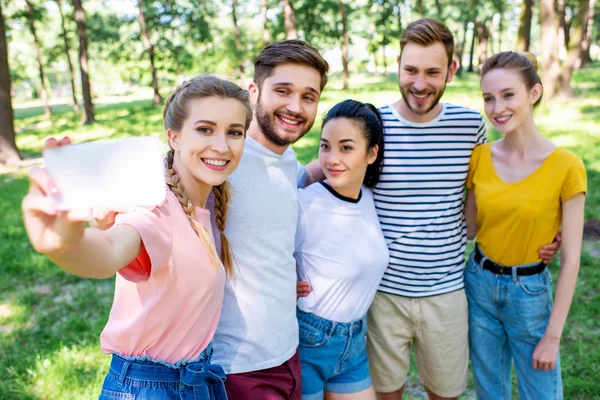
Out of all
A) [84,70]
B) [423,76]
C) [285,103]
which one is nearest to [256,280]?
[285,103]

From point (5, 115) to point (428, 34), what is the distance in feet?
34.6

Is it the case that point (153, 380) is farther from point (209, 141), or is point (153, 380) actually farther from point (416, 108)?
point (416, 108)

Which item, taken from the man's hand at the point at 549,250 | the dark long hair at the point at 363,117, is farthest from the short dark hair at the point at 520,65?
the man's hand at the point at 549,250

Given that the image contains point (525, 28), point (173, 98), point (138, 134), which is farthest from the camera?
point (525, 28)

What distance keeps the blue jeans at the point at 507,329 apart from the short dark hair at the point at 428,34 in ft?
3.81

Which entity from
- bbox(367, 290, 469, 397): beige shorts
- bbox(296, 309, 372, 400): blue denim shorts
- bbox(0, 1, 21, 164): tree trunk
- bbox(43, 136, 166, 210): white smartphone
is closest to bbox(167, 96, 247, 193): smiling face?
bbox(43, 136, 166, 210): white smartphone

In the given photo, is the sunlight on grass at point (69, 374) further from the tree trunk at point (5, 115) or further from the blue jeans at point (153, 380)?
the tree trunk at point (5, 115)

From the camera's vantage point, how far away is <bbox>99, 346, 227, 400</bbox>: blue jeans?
1681 mm

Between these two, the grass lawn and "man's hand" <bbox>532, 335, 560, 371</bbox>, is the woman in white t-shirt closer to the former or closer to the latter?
"man's hand" <bbox>532, 335, 560, 371</bbox>

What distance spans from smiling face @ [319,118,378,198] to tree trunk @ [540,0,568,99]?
10904 mm

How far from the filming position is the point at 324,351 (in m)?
2.32

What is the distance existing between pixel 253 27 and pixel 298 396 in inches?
2017

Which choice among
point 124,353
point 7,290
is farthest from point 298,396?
point 7,290

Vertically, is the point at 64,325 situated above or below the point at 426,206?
below
